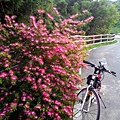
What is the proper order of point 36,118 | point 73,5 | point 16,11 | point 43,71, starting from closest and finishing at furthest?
point 36,118
point 43,71
point 16,11
point 73,5

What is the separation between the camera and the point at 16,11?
593cm

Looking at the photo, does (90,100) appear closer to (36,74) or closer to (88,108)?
(88,108)

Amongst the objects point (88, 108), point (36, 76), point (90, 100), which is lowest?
point (88, 108)

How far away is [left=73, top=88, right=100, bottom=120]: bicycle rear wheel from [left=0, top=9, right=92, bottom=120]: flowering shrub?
0.31 m

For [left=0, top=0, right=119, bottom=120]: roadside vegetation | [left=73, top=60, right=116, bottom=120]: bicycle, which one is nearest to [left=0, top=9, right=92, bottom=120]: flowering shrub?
[left=0, top=0, right=119, bottom=120]: roadside vegetation

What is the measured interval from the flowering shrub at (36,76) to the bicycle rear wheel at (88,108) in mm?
306

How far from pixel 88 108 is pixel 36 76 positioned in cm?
122

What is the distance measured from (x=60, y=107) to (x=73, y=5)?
17.0 metres

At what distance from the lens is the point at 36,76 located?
314 centimetres

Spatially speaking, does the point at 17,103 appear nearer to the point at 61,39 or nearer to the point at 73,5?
the point at 61,39

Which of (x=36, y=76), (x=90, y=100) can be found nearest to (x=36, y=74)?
(x=36, y=76)

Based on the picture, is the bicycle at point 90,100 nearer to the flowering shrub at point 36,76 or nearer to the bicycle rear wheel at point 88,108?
the bicycle rear wheel at point 88,108

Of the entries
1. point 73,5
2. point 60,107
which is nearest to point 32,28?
point 60,107

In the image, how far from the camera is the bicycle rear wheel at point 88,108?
3.50 meters
